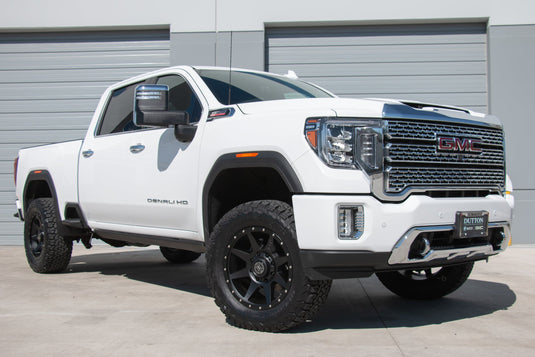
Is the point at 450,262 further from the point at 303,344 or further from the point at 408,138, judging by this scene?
the point at 303,344

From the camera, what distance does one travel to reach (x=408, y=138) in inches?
143

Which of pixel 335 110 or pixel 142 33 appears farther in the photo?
pixel 142 33

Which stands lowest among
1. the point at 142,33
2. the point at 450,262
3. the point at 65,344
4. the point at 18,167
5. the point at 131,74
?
the point at 65,344

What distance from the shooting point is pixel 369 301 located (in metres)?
5.01

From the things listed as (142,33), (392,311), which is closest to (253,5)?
(142,33)

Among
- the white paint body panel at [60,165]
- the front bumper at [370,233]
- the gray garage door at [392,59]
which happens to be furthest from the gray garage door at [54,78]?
the front bumper at [370,233]

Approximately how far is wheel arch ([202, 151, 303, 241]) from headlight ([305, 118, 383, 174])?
43cm

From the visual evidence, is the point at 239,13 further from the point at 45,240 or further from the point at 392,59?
the point at 45,240

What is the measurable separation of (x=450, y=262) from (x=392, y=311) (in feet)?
3.08

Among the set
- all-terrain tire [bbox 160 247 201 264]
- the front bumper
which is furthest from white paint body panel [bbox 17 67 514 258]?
all-terrain tire [bbox 160 247 201 264]

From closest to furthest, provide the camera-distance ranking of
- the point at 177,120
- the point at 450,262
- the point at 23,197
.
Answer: the point at 450,262 < the point at 177,120 < the point at 23,197

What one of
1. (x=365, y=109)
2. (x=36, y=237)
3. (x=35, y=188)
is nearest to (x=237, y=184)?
(x=365, y=109)

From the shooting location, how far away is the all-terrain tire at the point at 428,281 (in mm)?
4898

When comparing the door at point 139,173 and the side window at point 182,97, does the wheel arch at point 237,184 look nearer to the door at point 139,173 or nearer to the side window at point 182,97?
the door at point 139,173
